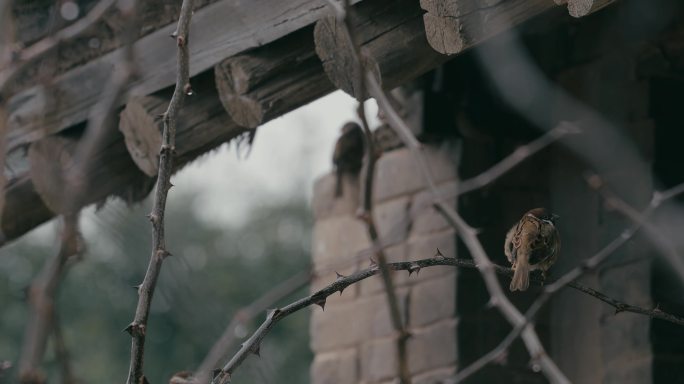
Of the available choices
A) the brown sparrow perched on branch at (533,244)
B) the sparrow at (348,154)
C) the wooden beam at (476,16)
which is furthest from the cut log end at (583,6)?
the sparrow at (348,154)

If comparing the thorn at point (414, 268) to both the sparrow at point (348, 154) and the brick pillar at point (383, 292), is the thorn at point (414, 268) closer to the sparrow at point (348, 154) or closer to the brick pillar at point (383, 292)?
the brick pillar at point (383, 292)

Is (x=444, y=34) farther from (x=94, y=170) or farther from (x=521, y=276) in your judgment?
(x=94, y=170)

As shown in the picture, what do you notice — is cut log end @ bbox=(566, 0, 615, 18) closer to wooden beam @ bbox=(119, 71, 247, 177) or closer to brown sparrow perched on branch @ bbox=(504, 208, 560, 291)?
brown sparrow perched on branch @ bbox=(504, 208, 560, 291)

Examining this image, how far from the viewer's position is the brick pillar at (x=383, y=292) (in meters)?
4.58

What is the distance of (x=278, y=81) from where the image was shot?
3.51 meters

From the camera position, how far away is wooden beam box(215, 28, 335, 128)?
11.5ft

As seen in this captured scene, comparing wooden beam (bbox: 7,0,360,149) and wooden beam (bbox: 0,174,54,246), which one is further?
wooden beam (bbox: 0,174,54,246)

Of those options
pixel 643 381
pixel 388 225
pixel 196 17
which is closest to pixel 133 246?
pixel 196 17

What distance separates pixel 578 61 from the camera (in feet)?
14.7

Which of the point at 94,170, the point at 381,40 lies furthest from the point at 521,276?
the point at 94,170

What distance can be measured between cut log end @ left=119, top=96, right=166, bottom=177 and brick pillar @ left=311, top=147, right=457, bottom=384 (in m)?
0.88

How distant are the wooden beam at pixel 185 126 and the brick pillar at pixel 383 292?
32.2 inches

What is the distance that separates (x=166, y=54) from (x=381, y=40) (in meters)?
0.95

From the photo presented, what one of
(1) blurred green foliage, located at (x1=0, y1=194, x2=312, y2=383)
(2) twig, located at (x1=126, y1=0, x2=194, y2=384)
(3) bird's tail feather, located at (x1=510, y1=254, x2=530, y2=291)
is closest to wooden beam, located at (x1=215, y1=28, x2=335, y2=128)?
(3) bird's tail feather, located at (x1=510, y1=254, x2=530, y2=291)
